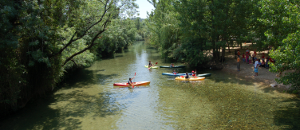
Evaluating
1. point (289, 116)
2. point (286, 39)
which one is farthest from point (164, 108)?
point (286, 39)

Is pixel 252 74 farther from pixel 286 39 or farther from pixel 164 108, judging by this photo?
pixel 164 108

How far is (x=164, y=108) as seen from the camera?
1260 cm

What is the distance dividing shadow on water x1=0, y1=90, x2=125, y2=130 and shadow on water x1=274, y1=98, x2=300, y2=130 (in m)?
9.20

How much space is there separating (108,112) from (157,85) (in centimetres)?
703

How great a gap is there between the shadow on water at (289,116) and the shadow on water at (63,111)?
9201mm

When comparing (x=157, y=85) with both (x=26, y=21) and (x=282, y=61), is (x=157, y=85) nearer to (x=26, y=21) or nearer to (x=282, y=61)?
(x=282, y=61)

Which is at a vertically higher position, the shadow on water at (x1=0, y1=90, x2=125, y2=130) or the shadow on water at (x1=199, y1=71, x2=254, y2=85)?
the shadow on water at (x1=199, y1=71, x2=254, y2=85)

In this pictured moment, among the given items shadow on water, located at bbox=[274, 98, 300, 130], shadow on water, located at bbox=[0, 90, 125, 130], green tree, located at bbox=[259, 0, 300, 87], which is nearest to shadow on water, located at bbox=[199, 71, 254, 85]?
shadow on water, located at bbox=[274, 98, 300, 130]

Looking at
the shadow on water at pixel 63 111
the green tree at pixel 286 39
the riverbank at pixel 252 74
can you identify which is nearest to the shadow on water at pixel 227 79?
the riverbank at pixel 252 74

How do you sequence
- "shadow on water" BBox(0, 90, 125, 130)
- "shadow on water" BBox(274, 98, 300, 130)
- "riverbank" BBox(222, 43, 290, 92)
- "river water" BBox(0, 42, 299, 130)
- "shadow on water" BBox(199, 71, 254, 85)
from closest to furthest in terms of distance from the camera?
"shadow on water" BBox(274, 98, 300, 130) < "river water" BBox(0, 42, 299, 130) < "shadow on water" BBox(0, 90, 125, 130) < "riverbank" BBox(222, 43, 290, 92) < "shadow on water" BBox(199, 71, 254, 85)

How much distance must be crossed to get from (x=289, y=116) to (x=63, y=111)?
13426 millimetres

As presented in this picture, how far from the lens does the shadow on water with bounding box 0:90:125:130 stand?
10656 millimetres

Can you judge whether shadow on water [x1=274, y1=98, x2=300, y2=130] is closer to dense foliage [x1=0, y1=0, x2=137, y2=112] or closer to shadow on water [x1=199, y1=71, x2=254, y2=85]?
shadow on water [x1=199, y1=71, x2=254, y2=85]

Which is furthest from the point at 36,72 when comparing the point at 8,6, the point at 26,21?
the point at 8,6
